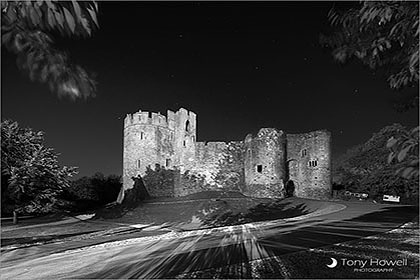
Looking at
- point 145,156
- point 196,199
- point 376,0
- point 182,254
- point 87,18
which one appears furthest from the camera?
point 145,156

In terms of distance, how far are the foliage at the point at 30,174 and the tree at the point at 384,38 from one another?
47.7 feet

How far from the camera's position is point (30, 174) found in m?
16.5

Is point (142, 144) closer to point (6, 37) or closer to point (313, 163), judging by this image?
point (313, 163)

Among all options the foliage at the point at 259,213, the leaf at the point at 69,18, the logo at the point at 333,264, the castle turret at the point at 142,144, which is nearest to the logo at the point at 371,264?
the logo at the point at 333,264

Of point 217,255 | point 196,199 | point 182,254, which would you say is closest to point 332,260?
point 217,255

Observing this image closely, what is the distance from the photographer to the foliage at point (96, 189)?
108 feet

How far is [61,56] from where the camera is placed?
1.81 metres

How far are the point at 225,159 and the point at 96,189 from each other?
13.1m

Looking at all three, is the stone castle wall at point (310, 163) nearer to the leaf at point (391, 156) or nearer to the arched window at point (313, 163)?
the arched window at point (313, 163)

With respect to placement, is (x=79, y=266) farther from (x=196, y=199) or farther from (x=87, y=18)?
(x=196, y=199)

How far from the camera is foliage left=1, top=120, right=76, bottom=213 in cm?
1561

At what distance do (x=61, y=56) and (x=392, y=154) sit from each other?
1878mm

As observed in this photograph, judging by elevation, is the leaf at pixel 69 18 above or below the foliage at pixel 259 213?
above

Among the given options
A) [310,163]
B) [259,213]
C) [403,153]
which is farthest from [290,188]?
[403,153]
